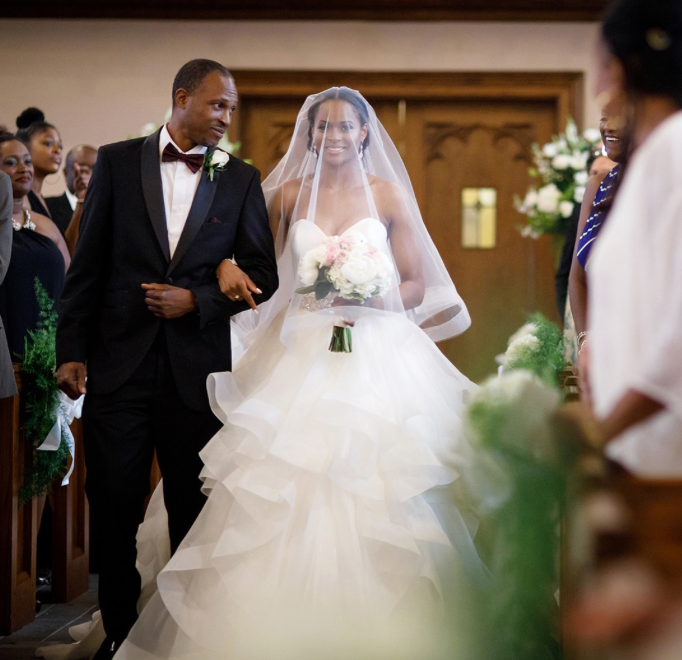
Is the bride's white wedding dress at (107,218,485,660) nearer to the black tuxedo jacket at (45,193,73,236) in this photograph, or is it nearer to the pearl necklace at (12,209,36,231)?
the pearl necklace at (12,209,36,231)

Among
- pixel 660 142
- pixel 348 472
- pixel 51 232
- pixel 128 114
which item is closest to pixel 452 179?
pixel 128 114

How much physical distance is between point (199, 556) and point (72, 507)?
62.3 inches

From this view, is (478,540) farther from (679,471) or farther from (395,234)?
(679,471)

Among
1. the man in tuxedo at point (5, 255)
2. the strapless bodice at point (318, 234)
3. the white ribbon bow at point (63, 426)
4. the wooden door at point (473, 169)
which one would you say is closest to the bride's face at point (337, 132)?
the strapless bodice at point (318, 234)

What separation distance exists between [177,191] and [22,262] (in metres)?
1.44

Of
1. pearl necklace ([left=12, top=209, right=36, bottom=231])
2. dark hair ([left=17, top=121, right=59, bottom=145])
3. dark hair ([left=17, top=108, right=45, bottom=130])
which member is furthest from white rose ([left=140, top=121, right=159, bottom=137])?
pearl necklace ([left=12, top=209, right=36, bottom=231])

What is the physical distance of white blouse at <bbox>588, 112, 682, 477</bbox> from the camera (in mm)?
1280

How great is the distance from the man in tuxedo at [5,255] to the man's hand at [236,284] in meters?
0.97

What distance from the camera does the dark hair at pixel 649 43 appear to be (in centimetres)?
139

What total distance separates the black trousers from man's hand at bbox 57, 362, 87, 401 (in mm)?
45

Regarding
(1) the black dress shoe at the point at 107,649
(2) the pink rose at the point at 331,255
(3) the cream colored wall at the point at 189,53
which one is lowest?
(1) the black dress shoe at the point at 107,649

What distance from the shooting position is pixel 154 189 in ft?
9.70

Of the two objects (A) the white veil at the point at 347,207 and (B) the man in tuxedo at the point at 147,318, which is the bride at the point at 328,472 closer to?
(A) the white veil at the point at 347,207

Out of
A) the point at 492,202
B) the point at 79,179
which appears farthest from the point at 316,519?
the point at 492,202
